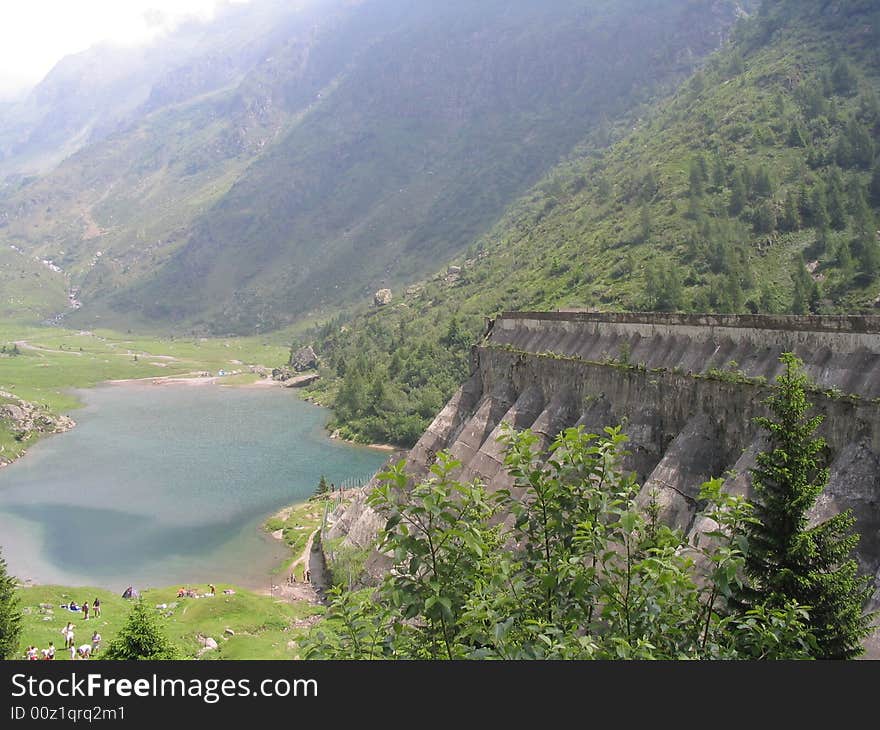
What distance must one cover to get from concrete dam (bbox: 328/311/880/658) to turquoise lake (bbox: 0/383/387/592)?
75.4ft

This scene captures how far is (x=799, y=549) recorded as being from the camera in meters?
11.6

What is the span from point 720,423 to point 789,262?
275ft

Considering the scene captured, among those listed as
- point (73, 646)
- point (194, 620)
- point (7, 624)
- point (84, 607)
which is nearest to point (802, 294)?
point (194, 620)

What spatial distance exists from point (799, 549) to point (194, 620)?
34.9 metres

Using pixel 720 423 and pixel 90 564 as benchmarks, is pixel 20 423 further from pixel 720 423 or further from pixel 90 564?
pixel 720 423

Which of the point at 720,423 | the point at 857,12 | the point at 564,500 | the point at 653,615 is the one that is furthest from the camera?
the point at 857,12

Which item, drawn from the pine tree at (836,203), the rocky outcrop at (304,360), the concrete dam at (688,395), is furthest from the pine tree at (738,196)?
the rocky outcrop at (304,360)

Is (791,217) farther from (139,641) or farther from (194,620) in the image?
(139,641)

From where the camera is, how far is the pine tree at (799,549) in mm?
11547

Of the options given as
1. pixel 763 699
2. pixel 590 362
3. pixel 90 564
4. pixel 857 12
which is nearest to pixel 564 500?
pixel 763 699

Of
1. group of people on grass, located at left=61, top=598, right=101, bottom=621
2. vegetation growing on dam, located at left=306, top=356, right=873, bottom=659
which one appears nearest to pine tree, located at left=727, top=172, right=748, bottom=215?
group of people on grass, located at left=61, top=598, right=101, bottom=621

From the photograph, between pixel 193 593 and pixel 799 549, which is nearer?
pixel 799 549

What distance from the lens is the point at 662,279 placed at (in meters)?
94.6

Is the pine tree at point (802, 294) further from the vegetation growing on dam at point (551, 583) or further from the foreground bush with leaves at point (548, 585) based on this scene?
the foreground bush with leaves at point (548, 585)
